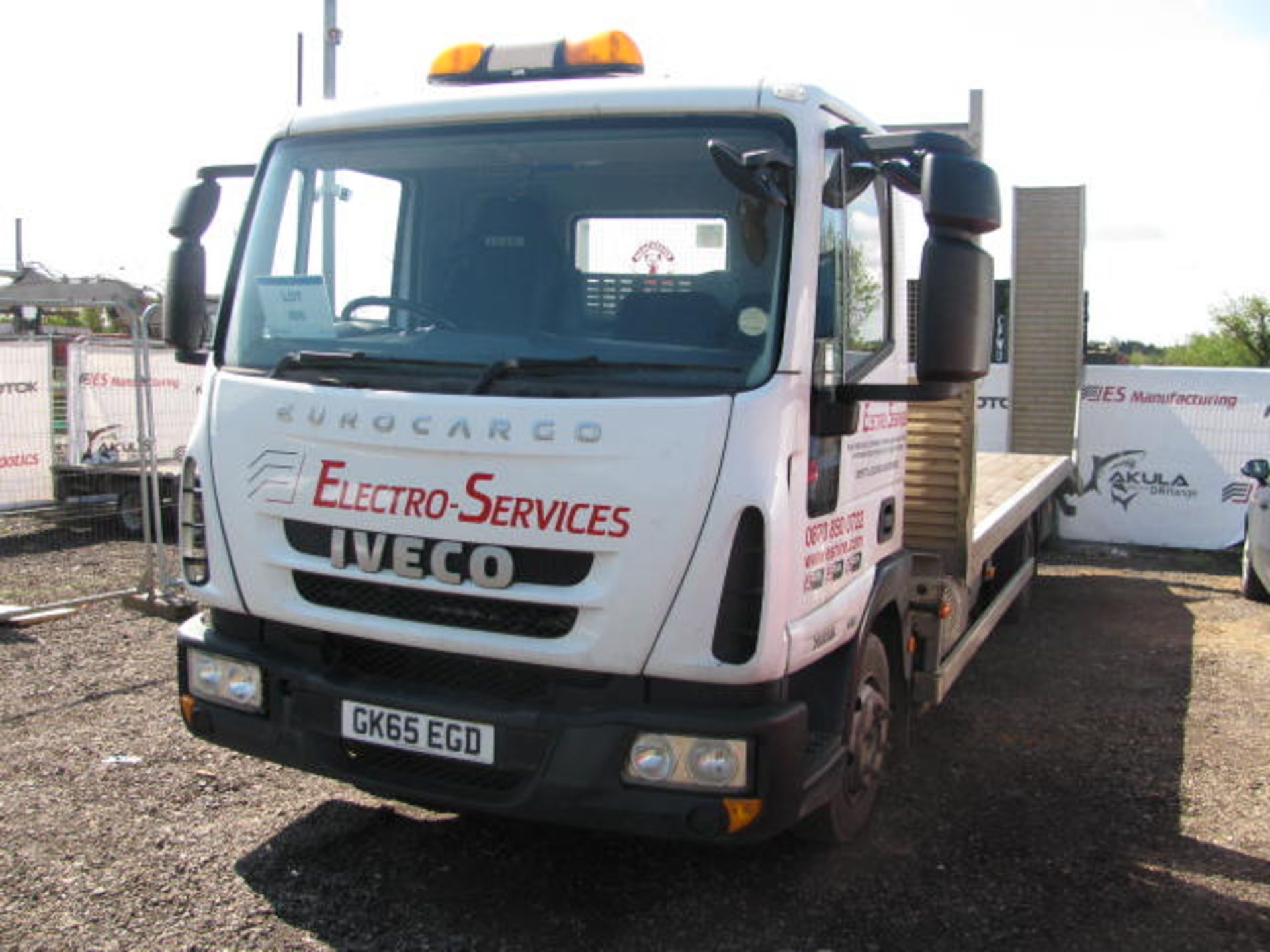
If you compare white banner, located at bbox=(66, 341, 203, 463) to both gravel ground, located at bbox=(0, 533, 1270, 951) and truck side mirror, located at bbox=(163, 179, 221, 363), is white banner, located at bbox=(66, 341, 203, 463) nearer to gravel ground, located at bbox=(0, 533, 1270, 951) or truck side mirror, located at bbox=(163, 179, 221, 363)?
gravel ground, located at bbox=(0, 533, 1270, 951)

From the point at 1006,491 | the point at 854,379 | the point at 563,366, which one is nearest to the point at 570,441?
the point at 563,366

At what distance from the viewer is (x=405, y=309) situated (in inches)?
139

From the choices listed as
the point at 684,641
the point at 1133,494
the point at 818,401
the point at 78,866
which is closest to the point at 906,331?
the point at 818,401

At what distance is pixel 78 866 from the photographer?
3771 millimetres

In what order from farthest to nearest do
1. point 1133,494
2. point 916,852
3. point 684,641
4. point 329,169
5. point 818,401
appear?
point 1133,494
point 916,852
point 329,169
point 818,401
point 684,641

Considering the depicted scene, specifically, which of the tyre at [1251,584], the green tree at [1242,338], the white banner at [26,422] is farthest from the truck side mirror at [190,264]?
the green tree at [1242,338]

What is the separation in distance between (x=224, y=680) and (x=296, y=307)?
1207 millimetres

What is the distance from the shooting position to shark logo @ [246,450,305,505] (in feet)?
10.9

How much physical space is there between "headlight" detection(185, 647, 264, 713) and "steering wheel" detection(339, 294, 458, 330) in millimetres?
1141

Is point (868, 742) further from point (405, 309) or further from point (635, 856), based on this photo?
point (405, 309)

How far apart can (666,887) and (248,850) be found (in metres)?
1.46

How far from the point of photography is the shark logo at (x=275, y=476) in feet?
10.9

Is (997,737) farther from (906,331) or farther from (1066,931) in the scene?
(906,331)

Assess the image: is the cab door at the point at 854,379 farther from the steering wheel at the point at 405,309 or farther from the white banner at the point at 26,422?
the white banner at the point at 26,422
